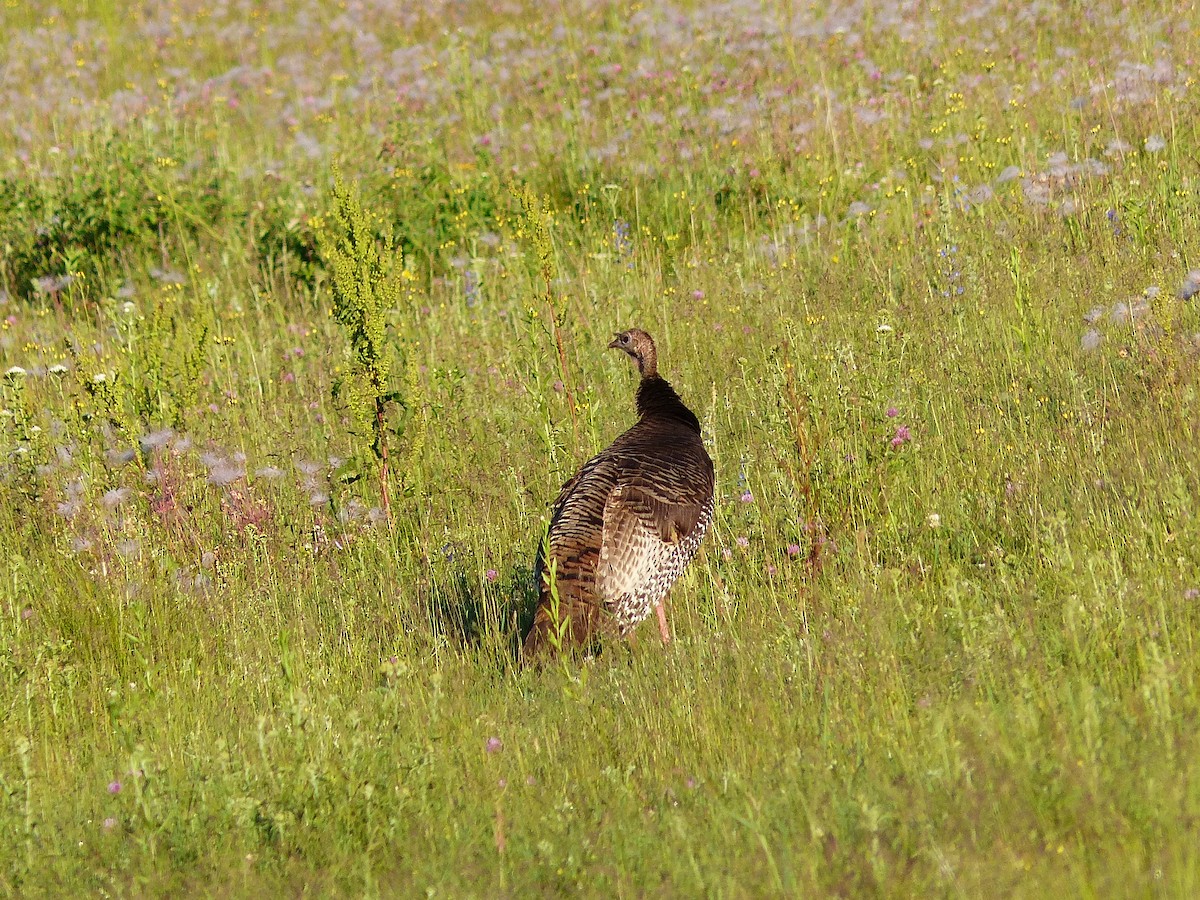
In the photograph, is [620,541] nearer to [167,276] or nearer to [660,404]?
[660,404]

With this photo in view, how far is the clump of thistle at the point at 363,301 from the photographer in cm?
680

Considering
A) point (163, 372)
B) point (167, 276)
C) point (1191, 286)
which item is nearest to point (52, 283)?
point (167, 276)

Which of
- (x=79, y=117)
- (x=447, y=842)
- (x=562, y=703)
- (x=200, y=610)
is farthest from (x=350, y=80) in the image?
(x=447, y=842)

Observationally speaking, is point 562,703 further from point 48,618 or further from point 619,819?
point 48,618

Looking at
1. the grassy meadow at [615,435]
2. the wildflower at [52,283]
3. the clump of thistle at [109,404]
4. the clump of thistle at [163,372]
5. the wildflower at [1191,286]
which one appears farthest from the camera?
the wildflower at [52,283]

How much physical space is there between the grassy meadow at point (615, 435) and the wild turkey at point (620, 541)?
0.19m

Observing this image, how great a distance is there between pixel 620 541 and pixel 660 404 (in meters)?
1.28

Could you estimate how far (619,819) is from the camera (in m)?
4.14

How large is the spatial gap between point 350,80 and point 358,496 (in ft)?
28.3

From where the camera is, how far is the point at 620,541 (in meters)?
6.05

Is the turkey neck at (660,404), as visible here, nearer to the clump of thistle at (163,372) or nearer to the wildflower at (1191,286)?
the wildflower at (1191,286)

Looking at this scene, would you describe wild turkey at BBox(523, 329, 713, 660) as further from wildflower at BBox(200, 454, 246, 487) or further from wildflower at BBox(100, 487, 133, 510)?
wildflower at BBox(100, 487, 133, 510)

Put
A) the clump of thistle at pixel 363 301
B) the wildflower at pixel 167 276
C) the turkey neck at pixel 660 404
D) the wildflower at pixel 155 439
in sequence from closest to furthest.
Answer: the clump of thistle at pixel 363 301
the turkey neck at pixel 660 404
the wildflower at pixel 155 439
the wildflower at pixel 167 276

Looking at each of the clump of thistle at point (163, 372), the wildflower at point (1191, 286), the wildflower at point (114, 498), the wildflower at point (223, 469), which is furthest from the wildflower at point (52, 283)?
the wildflower at point (1191, 286)
